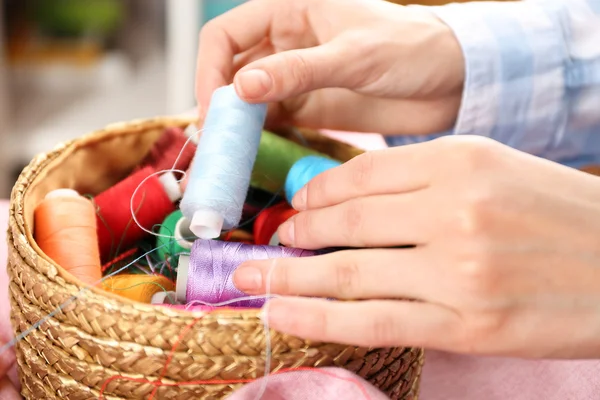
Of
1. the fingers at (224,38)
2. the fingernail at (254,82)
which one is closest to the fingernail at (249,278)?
the fingernail at (254,82)

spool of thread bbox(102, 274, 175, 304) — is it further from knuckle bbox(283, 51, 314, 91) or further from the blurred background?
the blurred background

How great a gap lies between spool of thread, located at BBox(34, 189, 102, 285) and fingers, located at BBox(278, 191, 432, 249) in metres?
0.20

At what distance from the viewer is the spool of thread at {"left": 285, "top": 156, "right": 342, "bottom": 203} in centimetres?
73

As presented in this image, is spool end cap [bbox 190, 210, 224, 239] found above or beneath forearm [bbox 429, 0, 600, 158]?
beneath

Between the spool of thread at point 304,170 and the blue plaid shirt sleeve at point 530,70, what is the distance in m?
0.19

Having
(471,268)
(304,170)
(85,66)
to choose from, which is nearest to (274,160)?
(304,170)

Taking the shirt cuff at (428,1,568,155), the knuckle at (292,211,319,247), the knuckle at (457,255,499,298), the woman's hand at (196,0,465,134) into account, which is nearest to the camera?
the knuckle at (457,255,499,298)

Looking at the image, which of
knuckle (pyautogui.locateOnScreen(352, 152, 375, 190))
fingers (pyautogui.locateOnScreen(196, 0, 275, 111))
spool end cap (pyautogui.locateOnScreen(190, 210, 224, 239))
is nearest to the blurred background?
fingers (pyautogui.locateOnScreen(196, 0, 275, 111))

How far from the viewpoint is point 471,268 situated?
1.43ft

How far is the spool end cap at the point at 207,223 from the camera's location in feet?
2.08

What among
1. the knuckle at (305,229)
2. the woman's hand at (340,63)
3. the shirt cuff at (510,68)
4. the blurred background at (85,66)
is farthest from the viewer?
the blurred background at (85,66)

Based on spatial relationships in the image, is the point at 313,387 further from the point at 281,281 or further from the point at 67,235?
the point at 67,235

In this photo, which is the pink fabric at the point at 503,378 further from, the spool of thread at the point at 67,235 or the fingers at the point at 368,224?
the fingers at the point at 368,224

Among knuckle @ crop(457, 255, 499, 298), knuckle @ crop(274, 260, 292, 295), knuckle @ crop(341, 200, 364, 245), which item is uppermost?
knuckle @ crop(457, 255, 499, 298)
